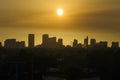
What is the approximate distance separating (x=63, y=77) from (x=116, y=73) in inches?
446

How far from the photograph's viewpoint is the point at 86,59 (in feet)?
297

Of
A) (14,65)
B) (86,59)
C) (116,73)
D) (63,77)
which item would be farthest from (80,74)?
(86,59)

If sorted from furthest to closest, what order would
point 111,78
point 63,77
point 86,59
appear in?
point 86,59, point 111,78, point 63,77

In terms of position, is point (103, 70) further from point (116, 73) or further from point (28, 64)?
point (28, 64)

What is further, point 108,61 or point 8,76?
point 108,61

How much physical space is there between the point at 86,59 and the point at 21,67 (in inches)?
722

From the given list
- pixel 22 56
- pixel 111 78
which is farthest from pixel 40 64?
pixel 111 78

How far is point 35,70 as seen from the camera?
2874 inches

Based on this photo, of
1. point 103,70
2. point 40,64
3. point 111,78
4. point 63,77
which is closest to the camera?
point 63,77

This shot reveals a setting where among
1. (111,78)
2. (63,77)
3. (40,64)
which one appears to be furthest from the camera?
(40,64)

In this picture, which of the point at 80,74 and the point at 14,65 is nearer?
the point at 80,74

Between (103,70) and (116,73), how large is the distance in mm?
1770

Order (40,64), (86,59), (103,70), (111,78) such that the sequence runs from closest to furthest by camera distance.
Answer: (111,78)
(103,70)
(40,64)
(86,59)

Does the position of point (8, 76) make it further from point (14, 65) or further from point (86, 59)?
point (86, 59)
